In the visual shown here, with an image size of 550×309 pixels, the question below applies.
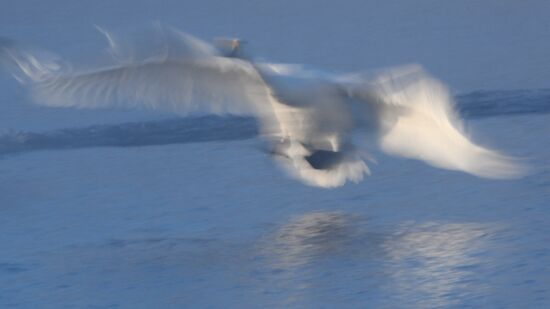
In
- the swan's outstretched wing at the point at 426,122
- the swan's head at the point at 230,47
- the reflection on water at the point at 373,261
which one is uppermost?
the swan's head at the point at 230,47

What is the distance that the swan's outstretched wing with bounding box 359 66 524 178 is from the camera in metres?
A: 5.51

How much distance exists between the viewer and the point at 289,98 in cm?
568

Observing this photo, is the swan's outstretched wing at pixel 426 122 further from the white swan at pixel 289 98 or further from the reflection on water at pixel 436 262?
the reflection on water at pixel 436 262

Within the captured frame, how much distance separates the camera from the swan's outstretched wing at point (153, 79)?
19.1 ft

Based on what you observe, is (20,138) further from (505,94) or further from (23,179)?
(505,94)

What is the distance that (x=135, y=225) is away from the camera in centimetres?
576

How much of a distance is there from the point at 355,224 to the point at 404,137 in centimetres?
40

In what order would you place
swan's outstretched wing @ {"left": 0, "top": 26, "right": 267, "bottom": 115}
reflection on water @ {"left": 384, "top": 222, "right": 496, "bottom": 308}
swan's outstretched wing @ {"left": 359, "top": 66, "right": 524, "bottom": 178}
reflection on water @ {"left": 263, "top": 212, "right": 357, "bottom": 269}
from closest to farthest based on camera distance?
reflection on water @ {"left": 384, "top": 222, "right": 496, "bottom": 308}
reflection on water @ {"left": 263, "top": 212, "right": 357, "bottom": 269}
swan's outstretched wing @ {"left": 359, "top": 66, "right": 524, "bottom": 178}
swan's outstretched wing @ {"left": 0, "top": 26, "right": 267, "bottom": 115}

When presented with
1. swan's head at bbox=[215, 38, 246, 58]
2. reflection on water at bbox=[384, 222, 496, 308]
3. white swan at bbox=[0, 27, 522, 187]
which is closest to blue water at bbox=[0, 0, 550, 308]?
reflection on water at bbox=[384, 222, 496, 308]

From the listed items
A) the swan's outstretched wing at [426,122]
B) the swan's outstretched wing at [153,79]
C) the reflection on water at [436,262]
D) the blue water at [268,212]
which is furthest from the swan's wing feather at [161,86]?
the reflection on water at [436,262]

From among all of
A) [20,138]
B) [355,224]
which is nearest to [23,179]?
[20,138]

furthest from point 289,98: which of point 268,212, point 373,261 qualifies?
point 373,261

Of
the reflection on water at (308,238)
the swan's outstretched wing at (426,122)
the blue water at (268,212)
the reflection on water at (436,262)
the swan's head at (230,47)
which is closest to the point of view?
the reflection on water at (436,262)

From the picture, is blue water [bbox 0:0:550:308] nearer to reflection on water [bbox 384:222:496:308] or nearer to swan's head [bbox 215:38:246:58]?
reflection on water [bbox 384:222:496:308]
